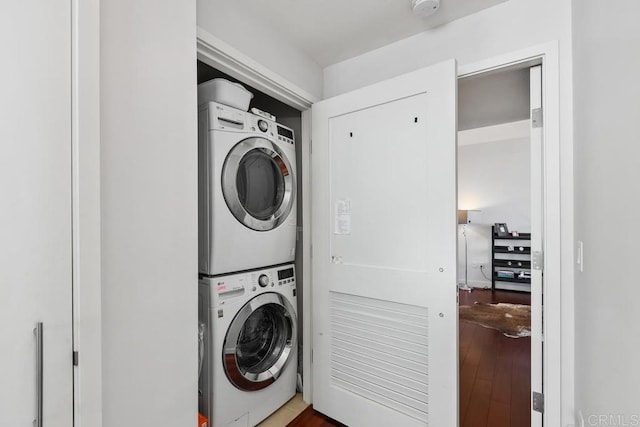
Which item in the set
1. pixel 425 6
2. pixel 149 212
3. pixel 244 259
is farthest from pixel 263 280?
pixel 425 6

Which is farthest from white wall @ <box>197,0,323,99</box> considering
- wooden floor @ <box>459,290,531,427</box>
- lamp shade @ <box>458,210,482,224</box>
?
lamp shade @ <box>458,210,482,224</box>

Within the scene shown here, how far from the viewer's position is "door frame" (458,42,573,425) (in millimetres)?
1261

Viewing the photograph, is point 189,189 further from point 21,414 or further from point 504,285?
point 504,285

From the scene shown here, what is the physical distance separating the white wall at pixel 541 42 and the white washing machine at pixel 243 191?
39.1 inches

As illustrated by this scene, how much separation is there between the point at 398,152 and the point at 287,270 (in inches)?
40.3

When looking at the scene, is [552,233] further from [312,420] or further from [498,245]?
[498,245]

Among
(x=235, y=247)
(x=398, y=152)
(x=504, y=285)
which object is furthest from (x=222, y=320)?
(x=504, y=285)

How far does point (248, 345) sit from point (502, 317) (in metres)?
3.37

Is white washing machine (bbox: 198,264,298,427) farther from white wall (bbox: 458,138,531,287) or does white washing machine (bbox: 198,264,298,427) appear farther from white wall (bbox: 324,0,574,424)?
white wall (bbox: 458,138,531,287)

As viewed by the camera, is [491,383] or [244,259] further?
[491,383]

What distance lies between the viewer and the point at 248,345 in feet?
5.61

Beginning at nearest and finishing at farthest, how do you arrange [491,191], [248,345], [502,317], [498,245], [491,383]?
1. [248,345]
2. [491,383]
3. [502,317]
4. [498,245]
5. [491,191]

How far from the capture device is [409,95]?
144 centimetres

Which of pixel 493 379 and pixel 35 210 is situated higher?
pixel 35 210
